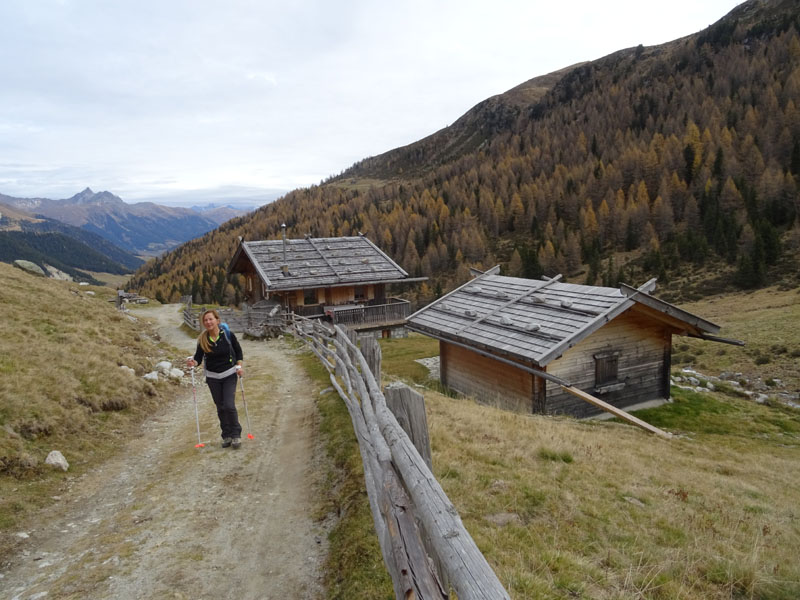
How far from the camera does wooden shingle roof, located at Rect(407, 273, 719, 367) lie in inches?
580

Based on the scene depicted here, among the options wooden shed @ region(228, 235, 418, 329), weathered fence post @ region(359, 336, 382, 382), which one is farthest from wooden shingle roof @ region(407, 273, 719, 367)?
wooden shed @ region(228, 235, 418, 329)

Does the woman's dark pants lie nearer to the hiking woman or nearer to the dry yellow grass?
the hiking woman

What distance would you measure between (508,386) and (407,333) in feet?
59.9

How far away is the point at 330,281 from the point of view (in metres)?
29.7

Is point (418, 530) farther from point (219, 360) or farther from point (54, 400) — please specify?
point (54, 400)

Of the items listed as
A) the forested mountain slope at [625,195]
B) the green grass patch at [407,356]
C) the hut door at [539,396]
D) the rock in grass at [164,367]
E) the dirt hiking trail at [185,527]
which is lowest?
the green grass patch at [407,356]

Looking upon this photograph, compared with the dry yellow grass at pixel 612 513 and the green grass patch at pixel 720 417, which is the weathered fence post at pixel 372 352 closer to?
the dry yellow grass at pixel 612 513

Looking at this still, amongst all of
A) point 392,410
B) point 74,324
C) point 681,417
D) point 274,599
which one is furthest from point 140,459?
point 681,417

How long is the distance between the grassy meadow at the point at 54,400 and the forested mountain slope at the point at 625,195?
193 ft

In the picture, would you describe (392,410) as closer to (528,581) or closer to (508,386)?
(528,581)

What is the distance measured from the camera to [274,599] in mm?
4508

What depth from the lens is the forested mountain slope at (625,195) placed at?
224 ft

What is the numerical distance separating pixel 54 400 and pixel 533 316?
Answer: 1425cm

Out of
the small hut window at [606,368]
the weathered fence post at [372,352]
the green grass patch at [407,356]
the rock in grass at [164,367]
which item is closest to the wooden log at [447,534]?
the weathered fence post at [372,352]
